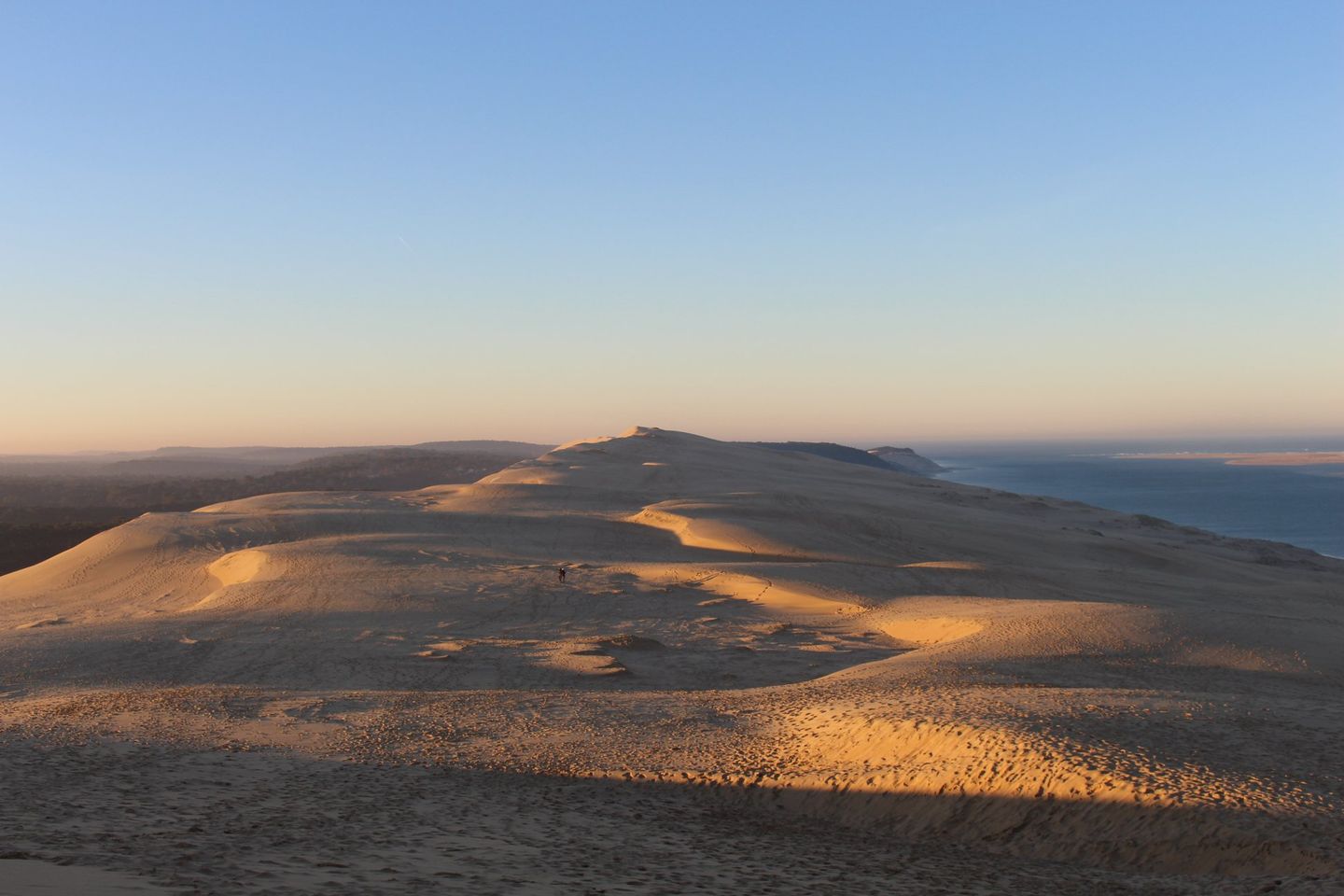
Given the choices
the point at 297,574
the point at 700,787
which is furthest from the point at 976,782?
the point at 297,574

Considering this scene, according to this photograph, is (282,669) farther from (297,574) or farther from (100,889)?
(100,889)

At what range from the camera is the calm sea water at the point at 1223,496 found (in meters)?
62.2

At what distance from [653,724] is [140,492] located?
72.6m

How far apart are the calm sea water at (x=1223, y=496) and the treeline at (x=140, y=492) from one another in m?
54.8

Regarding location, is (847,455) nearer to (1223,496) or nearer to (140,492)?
(1223,496)

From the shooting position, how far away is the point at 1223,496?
92.9 meters

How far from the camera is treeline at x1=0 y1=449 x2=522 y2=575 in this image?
137 feet

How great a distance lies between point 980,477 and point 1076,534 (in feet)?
328

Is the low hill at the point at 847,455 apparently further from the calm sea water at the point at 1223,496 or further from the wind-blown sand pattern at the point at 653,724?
the wind-blown sand pattern at the point at 653,724

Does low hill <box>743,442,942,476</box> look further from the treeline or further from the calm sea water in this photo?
the treeline

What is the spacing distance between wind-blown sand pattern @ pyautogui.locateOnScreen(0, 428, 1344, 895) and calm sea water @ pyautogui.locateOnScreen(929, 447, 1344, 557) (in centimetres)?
4234

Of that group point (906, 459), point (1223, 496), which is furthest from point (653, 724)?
point (906, 459)

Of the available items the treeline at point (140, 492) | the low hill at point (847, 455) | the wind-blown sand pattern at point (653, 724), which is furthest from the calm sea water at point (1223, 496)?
the treeline at point (140, 492)

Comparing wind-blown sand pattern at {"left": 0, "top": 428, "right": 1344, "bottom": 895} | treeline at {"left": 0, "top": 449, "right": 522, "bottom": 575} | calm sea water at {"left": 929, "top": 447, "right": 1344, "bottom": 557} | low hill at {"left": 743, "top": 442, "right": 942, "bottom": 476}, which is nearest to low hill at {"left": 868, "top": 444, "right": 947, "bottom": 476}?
low hill at {"left": 743, "top": 442, "right": 942, "bottom": 476}
